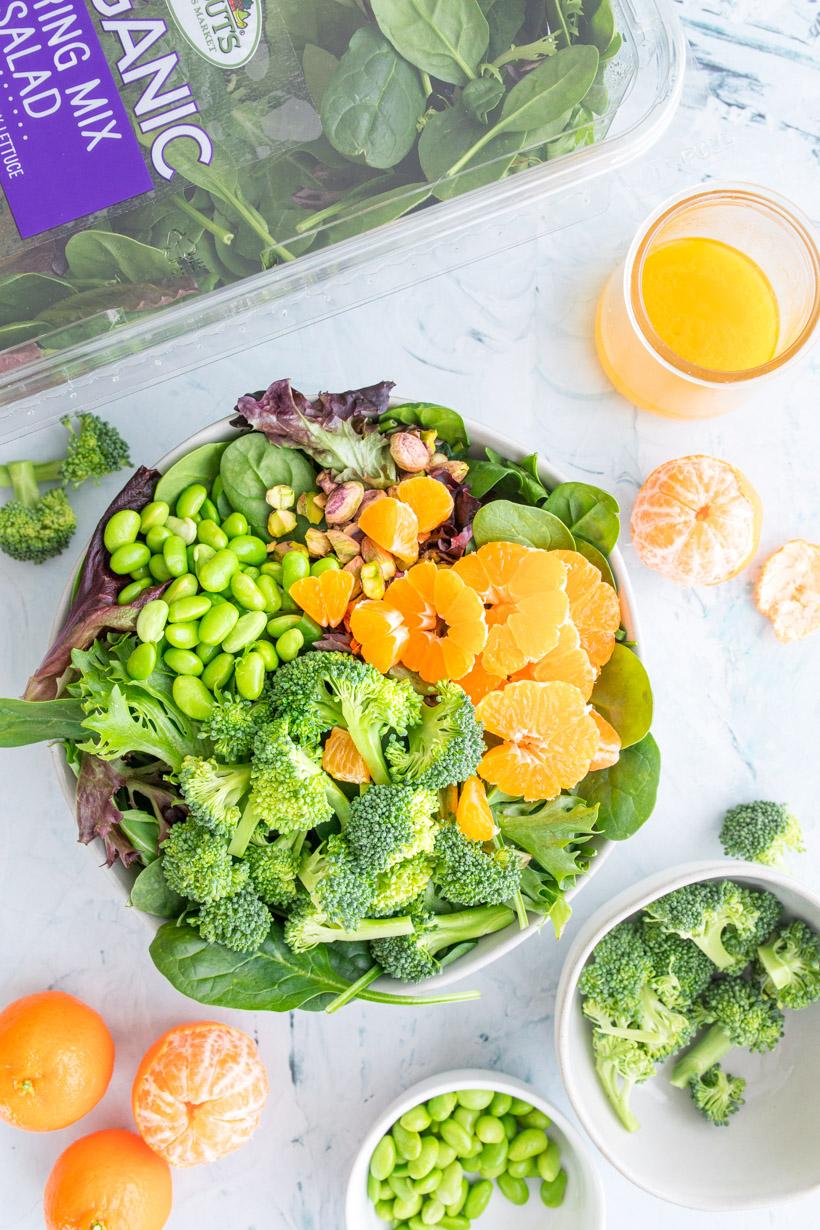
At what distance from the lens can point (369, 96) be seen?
62.2 inches

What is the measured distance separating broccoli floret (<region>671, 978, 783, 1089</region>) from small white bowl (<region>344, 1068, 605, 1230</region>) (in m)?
0.23

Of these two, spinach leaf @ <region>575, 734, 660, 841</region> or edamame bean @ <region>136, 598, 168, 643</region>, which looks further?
spinach leaf @ <region>575, 734, 660, 841</region>

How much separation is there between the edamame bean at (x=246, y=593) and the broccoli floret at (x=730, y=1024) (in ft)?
3.62

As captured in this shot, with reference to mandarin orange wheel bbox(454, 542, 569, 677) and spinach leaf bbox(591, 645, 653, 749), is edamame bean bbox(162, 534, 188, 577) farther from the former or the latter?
spinach leaf bbox(591, 645, 653, 749)

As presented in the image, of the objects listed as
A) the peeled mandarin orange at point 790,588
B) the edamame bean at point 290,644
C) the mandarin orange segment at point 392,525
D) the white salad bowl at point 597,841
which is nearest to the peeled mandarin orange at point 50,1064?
the white salad bowl at point 597,841

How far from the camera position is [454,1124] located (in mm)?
1835

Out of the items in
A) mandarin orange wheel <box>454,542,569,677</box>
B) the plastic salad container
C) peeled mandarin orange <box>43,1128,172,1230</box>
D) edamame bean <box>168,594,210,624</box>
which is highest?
the plastic salad container

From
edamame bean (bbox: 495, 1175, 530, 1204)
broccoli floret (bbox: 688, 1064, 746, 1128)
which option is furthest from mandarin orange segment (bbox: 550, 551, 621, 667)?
edamame bean (bbox: 495, 1175, 530, 1204)

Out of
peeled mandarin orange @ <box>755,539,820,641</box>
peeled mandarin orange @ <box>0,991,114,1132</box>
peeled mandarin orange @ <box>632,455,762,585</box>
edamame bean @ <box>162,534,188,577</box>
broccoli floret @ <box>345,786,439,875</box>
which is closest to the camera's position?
broccoli floret @ <box>345,786,439,875</box>

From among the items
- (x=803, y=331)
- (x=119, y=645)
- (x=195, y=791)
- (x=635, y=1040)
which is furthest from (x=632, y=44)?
(x=635, y=1040)

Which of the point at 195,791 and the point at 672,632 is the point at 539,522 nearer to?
the point at 672,632

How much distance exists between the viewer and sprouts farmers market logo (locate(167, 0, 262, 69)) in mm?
1591

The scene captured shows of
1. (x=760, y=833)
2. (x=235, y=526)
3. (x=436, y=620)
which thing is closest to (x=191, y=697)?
(x=235, y=526)

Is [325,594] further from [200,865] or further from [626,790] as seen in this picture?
[626,790]
